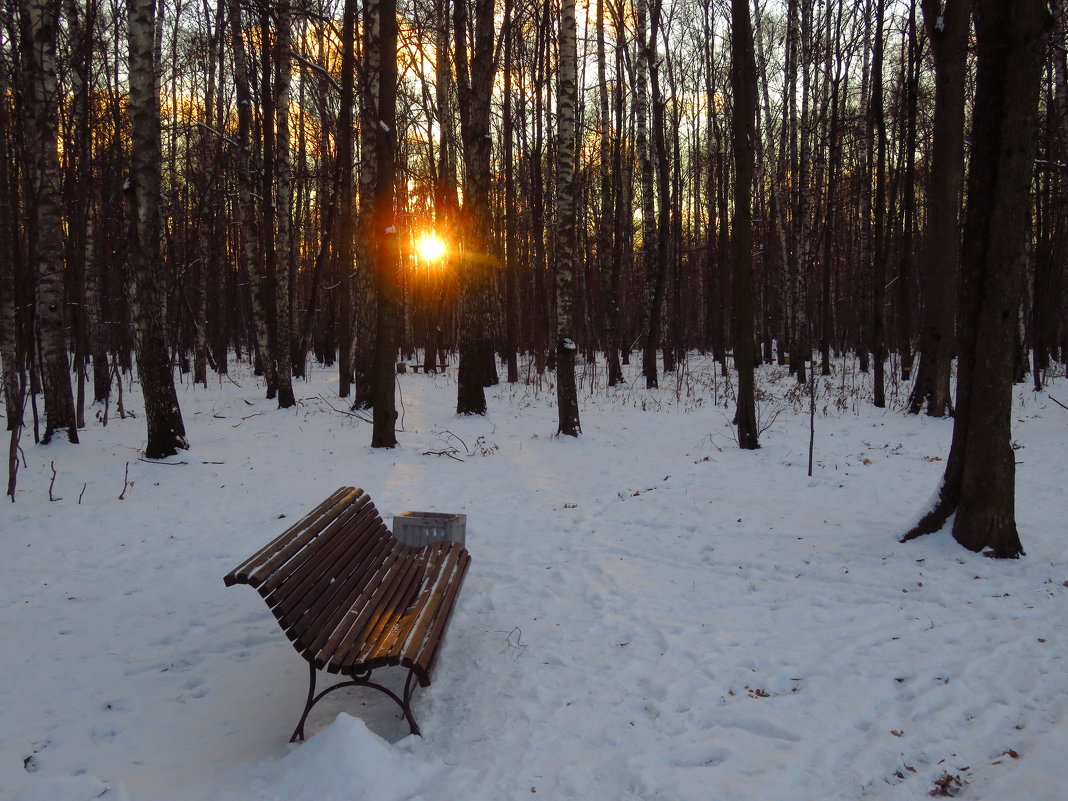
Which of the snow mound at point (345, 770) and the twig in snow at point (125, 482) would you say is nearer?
the snow mound at point (345, 770)

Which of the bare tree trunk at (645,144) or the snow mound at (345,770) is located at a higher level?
the bare tree trunk at (645,144)

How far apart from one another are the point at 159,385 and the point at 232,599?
18.0 ft

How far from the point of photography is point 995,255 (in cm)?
469

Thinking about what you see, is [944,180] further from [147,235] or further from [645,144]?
[147,235]

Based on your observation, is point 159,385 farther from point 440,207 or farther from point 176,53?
point 176,53

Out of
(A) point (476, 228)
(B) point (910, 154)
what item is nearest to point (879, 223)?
(B) point (910, 154)

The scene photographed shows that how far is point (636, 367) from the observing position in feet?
81.5

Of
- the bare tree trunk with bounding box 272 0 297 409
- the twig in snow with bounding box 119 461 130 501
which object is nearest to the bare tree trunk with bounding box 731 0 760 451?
the twig in snow with bounding box 119 461 130 501

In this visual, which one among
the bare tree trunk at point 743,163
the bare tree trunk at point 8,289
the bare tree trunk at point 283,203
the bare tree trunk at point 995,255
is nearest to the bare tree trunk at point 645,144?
the bare tree trunk at point 743,163

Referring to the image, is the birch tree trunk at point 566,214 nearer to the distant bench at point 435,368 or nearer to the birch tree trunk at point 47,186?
the birch tree trunk at point 47,186

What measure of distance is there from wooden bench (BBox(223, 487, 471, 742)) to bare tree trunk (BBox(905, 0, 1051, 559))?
4.08 metres

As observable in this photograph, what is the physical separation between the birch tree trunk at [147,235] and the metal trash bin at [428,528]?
550 centimetres

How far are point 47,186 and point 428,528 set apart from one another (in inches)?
334

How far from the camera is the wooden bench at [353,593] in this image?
9.39 ft
